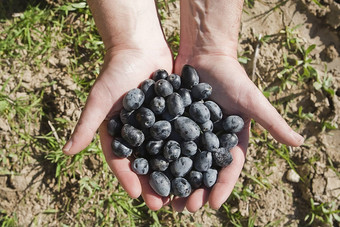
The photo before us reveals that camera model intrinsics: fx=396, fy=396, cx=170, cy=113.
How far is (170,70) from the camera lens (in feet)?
9.11

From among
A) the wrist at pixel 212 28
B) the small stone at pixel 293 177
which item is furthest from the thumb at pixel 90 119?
the small stone at pixel 293 177

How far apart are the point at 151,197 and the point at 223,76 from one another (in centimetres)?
86

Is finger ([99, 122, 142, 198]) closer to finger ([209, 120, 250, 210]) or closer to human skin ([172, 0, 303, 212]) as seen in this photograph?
human skin ([172, 0, 303, 212])

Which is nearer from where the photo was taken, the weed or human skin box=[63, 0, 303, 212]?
human skin box=[63, 0, 303, 212]

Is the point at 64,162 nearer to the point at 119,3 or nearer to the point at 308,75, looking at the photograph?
the point at 119,3

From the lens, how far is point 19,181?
312cm

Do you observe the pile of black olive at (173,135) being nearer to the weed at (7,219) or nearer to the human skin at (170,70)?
the human skin at (170,70)

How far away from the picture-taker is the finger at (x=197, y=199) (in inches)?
91.6

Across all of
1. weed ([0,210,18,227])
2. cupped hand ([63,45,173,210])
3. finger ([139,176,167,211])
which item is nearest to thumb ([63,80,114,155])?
cupped hand ([63,45,173,210])

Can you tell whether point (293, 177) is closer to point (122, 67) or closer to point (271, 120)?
point (271, 120)

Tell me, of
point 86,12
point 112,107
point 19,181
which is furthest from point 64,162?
point 86,12

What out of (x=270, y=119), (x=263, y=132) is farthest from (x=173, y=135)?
(x=263, y=132)

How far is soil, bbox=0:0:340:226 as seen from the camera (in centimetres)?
313

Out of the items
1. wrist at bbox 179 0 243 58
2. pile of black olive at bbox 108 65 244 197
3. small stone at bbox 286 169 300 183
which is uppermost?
wrist at bbox 179 0 243 58
